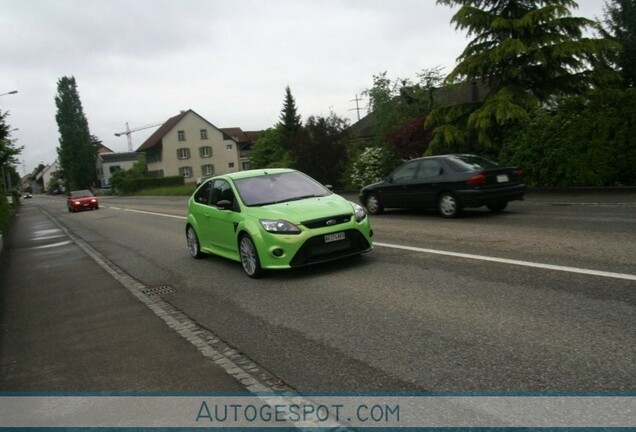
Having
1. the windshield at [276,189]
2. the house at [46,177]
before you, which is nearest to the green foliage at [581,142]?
the windshield at [276,189]

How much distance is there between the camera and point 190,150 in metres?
85.8

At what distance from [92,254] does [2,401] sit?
369 inches

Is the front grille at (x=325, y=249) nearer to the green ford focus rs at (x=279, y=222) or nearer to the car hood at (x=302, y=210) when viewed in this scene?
the green ford focus rs at (x=279, y=222)

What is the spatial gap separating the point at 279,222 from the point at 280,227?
79 mm

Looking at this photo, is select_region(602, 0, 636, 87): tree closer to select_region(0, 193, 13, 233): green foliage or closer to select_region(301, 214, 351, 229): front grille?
select_region(301, 214, 351, 229): front grille

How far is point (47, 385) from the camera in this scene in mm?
4574

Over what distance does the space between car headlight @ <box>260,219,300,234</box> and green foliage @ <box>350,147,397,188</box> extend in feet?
57.6

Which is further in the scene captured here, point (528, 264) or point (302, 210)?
point (302, 210)

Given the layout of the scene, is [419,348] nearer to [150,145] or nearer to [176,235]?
[176,235]

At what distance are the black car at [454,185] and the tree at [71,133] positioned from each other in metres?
98.2

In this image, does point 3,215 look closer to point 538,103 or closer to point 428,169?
point 428,169

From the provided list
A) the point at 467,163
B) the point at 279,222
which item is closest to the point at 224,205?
the point at 279,222

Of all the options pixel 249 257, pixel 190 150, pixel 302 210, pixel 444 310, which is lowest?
pixel 444 310

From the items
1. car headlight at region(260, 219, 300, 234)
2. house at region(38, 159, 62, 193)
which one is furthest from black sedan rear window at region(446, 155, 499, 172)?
house at region(38, 159, 62, 193)
